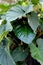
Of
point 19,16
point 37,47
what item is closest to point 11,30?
point 19,16

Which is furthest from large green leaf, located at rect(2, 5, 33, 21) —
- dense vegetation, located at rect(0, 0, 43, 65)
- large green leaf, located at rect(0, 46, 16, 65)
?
large green leaf, located at rect(0, 46, 16, 65)

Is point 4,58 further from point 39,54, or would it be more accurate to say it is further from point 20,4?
point 20,4

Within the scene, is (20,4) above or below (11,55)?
above

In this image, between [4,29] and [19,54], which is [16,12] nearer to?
[4,29]

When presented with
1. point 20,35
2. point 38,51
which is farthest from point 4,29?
point 38,51

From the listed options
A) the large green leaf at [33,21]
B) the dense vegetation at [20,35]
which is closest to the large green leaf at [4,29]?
the dense vegetation at [20,35]

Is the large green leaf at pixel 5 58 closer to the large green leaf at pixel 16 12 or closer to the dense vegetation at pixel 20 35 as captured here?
the dense vegetation at pixel 20 35
